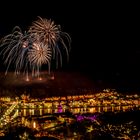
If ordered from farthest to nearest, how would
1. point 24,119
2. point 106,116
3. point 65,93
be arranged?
point 65,93, point 106,116, point 24,119

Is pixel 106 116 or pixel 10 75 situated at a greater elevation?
pixel 10 75

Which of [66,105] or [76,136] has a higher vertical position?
[66,105]

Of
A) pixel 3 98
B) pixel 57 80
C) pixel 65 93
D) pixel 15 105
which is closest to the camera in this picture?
pixel 15 105

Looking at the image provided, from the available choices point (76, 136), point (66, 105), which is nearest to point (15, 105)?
point (66, 105)

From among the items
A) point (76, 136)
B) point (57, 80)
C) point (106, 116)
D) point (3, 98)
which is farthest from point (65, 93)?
point (76, 136)

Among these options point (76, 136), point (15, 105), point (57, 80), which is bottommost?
point (76, 136)

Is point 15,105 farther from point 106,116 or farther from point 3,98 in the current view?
point 106,116

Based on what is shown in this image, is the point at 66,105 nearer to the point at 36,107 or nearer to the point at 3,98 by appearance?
the point at 36,107

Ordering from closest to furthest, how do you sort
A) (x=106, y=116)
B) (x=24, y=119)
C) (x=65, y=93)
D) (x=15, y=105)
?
(x=24, y=119) → (x=106, y=116) → (x=15, y=105) → (x=65, y=93)

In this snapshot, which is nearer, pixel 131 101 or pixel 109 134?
pixel 109 134
